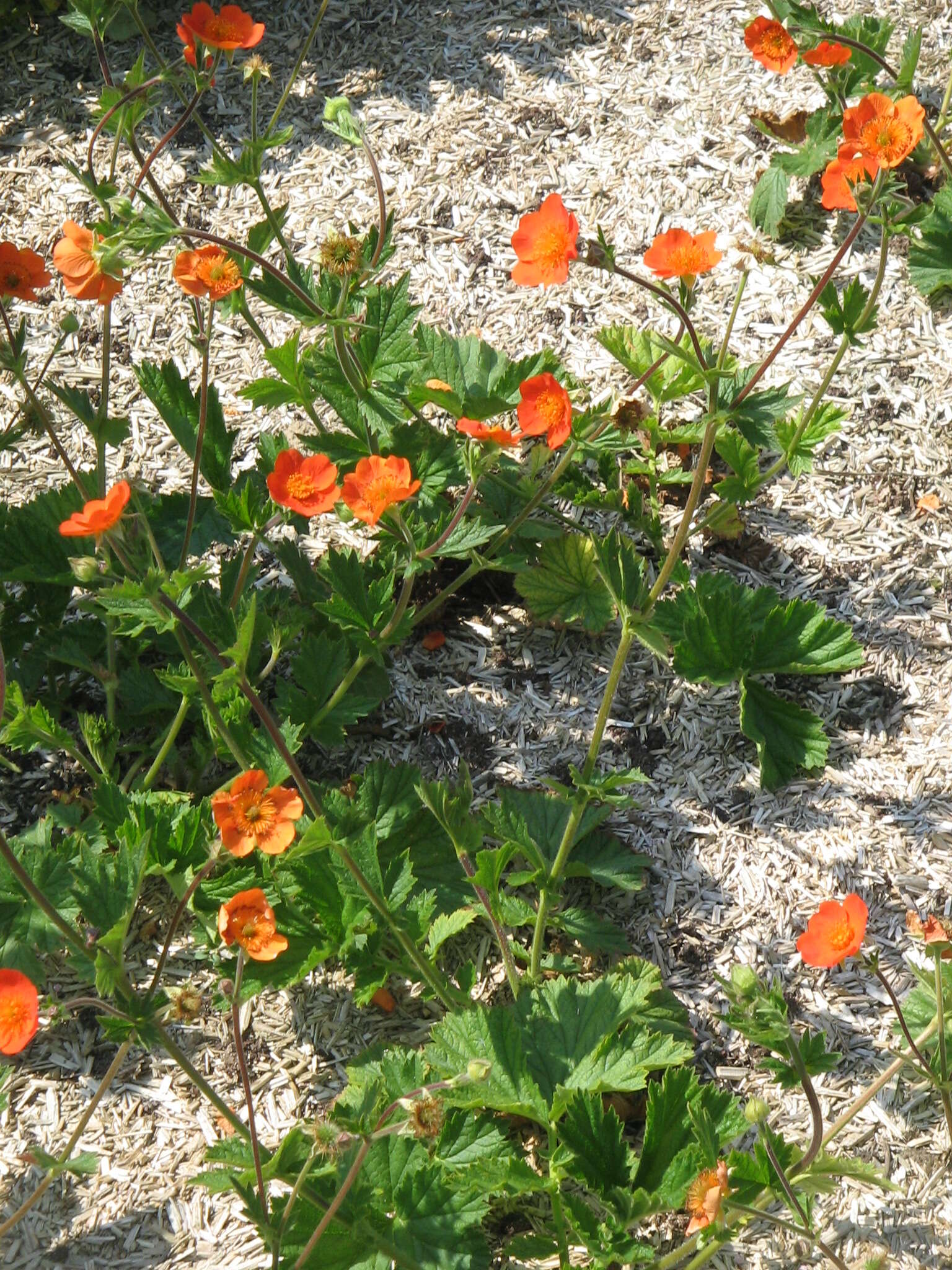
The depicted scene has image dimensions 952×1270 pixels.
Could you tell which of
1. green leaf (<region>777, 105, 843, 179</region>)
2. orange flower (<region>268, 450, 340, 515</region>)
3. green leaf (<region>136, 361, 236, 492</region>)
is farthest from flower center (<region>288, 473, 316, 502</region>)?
green leaf (<region>777, 105, 843, 179</region>)

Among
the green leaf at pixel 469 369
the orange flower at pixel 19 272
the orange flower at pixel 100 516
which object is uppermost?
the orange flower at pixel 19 272

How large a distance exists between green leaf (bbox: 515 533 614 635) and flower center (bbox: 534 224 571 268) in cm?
77

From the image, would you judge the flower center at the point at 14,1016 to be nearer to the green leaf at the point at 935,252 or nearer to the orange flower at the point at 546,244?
the orange flower at the point at 546,244

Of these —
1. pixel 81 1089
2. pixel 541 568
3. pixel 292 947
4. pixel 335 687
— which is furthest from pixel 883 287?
pixel 81 1089

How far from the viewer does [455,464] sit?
3273 mm

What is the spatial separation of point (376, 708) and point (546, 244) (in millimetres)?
1217

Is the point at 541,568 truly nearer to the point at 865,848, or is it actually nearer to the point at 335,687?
the point at 335,687

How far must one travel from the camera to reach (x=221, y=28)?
120 inches

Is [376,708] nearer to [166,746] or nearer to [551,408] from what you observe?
[166,746]

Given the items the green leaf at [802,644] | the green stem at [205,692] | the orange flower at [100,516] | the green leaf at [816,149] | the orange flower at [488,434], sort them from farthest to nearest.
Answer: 1. the green leaf at [816,149]
2. the green leaf at [802,644]
3. the orange flower at [488,434]
4. the green stem at [205,692]
5. the orange flower at [100,516]

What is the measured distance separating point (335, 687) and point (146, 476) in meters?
1.00

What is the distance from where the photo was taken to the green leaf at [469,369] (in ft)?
10.9

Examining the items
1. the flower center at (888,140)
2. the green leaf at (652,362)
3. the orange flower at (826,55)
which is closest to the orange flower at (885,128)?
the flower center at (888,140)

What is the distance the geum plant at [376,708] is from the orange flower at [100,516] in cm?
1
